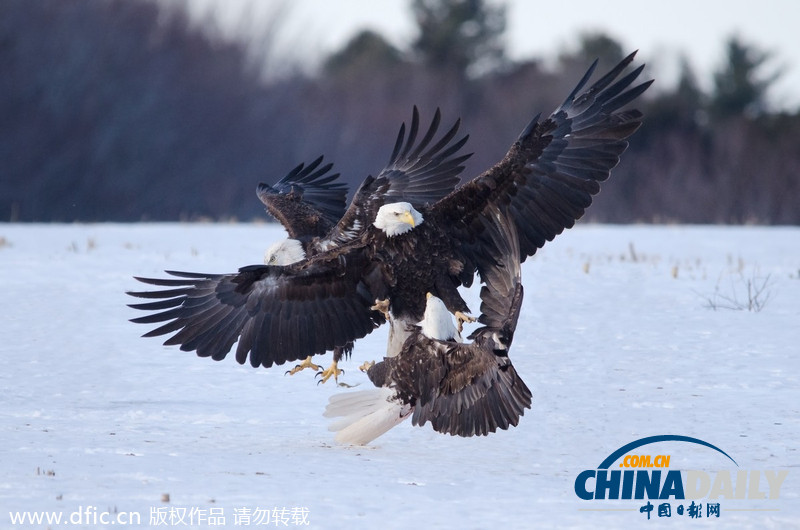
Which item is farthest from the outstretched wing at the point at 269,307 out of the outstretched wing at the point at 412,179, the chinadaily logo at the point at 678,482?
the chinadaily logo at the point at 678,482

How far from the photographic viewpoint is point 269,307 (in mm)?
6148

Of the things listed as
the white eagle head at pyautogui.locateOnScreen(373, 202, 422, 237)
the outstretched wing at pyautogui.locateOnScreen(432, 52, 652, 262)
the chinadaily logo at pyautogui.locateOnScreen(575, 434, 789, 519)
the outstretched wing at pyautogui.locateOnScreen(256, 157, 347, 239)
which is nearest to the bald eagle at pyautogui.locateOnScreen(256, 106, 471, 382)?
the outstretched wing at pyautogui.locateOnScreen(256, 157, 347, 239)

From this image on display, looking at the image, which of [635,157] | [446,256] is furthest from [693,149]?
[446,256]

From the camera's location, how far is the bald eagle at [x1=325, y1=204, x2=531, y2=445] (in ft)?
18.0

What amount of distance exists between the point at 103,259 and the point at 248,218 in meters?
15.9

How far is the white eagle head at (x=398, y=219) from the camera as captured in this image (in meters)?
6.10

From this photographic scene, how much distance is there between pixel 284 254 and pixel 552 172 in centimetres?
180

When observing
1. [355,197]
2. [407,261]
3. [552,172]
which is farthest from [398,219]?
[355,197]

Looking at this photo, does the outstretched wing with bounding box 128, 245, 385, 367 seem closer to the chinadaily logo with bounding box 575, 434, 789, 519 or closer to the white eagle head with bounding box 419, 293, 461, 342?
the white eagle head with bounding box 419, 293, 461, 342

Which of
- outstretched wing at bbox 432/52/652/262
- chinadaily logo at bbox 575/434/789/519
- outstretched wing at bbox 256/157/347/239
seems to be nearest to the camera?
chinadaily logo at bbox 575/434/789/519

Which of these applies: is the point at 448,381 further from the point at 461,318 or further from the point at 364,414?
the point at 461,318

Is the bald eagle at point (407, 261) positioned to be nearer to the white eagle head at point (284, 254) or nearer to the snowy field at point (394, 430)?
the snowy field at point (394, 430)

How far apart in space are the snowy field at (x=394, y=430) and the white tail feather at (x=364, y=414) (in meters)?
0.07

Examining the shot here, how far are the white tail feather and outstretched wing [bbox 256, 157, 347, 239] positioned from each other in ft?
7.56
